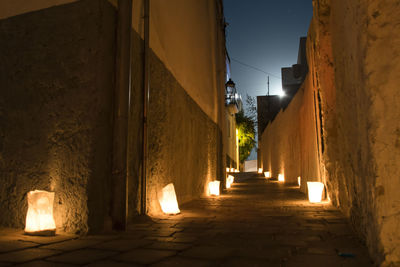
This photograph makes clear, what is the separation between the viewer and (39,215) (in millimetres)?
2771

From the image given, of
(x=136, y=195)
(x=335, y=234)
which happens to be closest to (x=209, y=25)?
(x=136, y=195)

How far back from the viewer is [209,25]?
945 cm

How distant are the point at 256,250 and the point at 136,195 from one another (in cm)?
183

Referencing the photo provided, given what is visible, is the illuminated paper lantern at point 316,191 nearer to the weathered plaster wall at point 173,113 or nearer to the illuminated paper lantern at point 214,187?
the weathered plaster wall at point 173,113

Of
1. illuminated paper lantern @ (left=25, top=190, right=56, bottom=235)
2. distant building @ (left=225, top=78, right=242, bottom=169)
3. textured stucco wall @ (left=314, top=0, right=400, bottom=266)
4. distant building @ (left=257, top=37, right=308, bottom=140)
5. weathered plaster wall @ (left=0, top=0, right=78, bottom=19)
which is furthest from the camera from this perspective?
distant building @ (left=257, top=37, right=308, bottom=140)

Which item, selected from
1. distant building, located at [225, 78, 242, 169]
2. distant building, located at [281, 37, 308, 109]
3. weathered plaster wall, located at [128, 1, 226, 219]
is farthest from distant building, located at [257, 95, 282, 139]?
weathered plaster wall, located at [128, 1, 226, 219]

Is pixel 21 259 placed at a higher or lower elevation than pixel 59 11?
lower

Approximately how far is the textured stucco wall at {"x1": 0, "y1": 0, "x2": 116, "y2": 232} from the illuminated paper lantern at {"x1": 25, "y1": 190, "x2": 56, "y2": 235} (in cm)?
14

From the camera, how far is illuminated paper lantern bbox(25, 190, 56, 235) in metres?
2.76

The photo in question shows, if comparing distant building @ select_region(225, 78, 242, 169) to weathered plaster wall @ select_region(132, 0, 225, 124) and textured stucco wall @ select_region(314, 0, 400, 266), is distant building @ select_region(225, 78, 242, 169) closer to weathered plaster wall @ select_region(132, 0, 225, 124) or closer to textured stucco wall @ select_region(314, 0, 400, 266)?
weathered plaster wall @ select_region(132, 0, 225, 124)

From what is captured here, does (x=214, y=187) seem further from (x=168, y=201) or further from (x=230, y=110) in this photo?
(x=230, y=110)

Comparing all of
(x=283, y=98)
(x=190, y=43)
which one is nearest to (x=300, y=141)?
(x=190, y=43)

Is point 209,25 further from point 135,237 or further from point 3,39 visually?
point 135,237

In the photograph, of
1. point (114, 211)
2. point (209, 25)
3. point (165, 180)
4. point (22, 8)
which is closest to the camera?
point (114, 211)
